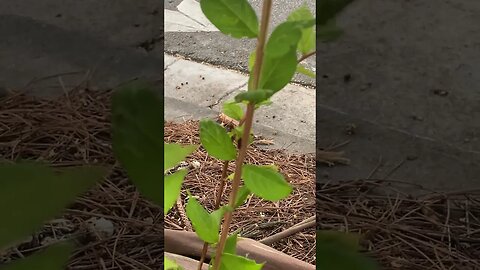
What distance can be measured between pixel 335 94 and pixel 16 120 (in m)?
0.16

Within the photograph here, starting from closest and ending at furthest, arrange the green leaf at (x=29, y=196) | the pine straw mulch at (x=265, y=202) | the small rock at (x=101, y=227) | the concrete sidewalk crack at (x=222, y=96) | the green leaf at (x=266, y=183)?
1. the green leaf at (x=29, y=196)
2. the small rock at (x=101, y=227)
3. the green leaf at (x=266, y=183)
4. the pine straw mulch at (x=265, y=202)
5. the concrete sidewalk crack at (x=222, y=96)

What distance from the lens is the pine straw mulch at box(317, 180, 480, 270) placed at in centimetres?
35

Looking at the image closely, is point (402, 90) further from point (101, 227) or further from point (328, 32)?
point (101, 227)

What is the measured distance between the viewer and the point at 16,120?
30 centimetres

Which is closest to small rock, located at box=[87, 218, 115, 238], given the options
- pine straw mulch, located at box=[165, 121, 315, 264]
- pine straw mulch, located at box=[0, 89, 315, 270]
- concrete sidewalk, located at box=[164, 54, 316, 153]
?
pine straw mulch, located at box=[0, 89, 315, 270]

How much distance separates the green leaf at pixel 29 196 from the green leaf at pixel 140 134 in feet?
0.16

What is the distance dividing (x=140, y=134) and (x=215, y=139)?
18 centimetres

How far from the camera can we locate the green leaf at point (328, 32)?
1.07 feet

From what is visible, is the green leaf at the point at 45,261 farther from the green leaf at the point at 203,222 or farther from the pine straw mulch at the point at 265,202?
the pine straw mulch at the point at 265,202

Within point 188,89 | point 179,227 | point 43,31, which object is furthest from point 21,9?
point 188,89

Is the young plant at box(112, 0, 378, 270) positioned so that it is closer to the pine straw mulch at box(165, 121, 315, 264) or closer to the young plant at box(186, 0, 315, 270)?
the young plant at box(186, 0, 315, 270)

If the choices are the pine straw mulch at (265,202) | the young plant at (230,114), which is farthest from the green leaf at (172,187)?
the pine straw mulch at (265,202)

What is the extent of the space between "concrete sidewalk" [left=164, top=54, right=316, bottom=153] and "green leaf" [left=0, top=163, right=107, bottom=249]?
1.62m

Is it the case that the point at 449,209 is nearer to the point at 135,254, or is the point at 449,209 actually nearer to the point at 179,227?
the point at 135,254
